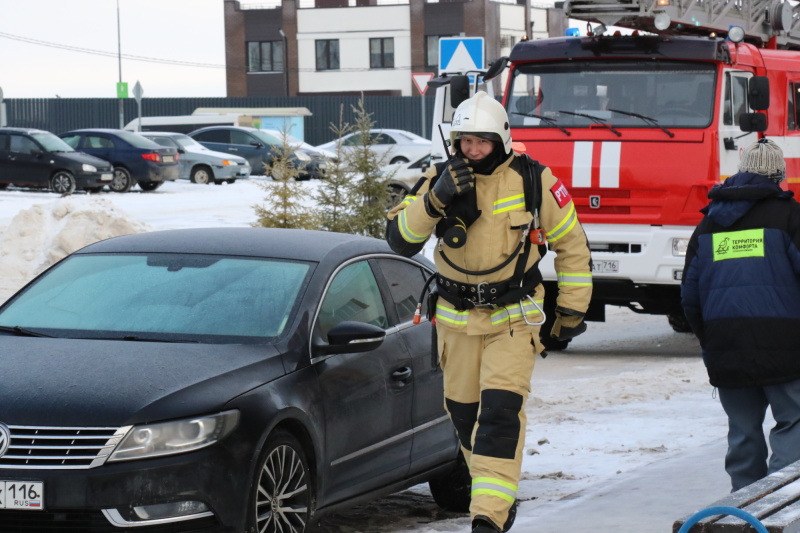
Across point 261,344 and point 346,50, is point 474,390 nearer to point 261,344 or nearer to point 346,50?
point 261,344

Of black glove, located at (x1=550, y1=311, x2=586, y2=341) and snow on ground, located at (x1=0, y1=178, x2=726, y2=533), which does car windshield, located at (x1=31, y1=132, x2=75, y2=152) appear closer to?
snow on ground, located at (x1=0, y1=178, x2=726, y2=533)

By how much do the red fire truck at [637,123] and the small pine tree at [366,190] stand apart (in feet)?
7.59

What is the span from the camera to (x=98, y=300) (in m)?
6.45

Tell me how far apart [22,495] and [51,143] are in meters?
25.2

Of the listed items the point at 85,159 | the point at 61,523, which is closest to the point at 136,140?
the point at 85,159

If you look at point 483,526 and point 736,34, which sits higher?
point 736,34

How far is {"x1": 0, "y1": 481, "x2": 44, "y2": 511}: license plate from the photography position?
16.7ft

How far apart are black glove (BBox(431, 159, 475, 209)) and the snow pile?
11.4 m

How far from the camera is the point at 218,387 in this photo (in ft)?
18.0

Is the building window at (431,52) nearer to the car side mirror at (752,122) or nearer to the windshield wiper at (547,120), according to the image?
the windshield wiper at (547,120)

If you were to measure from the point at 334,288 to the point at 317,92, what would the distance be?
67519 millimetres

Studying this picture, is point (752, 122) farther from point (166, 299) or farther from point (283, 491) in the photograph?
point (283, 491)

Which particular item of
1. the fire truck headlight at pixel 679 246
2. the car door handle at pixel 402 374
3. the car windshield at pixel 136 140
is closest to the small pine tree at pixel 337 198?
the fire truck headlight at pixel 679 246

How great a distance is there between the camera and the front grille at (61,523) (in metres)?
5.11
